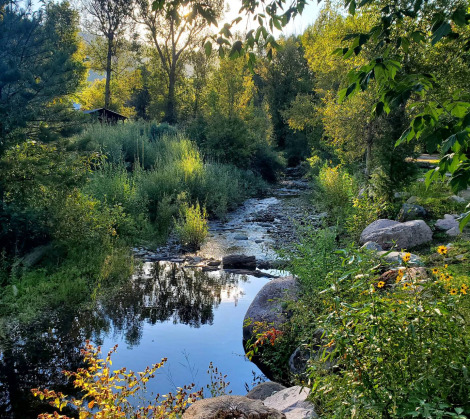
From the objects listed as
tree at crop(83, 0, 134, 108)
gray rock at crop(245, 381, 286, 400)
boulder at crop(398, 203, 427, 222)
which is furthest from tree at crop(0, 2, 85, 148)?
tree at crop(83, 0, 134, 108)

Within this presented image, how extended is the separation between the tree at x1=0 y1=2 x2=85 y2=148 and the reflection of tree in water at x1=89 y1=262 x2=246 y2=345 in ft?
8.89

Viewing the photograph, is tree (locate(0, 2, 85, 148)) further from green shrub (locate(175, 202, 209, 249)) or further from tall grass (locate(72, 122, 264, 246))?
green shrub (locate(175, 202, 209, 249))

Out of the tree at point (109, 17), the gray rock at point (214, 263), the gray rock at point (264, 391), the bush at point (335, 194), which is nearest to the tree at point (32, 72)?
the gray rock at point (214, 263)

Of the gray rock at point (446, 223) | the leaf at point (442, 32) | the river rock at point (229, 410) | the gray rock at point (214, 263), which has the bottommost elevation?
the gray rock at point (214, 263)

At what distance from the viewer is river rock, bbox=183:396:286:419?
2451 mm

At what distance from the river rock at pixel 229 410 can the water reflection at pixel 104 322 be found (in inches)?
74.9

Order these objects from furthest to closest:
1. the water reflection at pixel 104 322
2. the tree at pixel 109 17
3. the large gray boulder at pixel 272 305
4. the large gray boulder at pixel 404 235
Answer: the tree at pixel 109 17
the large gray boulder at pixel 404 235
the large gray boulder at pixel 272 305
the water reflection at pixel 104 322

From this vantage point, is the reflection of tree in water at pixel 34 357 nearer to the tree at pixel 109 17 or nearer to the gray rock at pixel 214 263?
the gray rock at pixel 214 263

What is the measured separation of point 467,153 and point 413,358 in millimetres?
1076

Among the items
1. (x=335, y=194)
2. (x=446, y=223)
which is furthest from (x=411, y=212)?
(x=335, y=194)

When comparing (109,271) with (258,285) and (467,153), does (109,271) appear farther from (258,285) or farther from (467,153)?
(467,153)

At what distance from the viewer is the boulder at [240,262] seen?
787 centimetres

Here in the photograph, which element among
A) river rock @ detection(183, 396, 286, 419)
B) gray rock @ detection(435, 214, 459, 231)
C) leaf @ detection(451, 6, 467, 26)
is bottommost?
river rock @ detection(183, 396, 286, 419)

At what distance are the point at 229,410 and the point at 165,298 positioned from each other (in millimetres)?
3978
